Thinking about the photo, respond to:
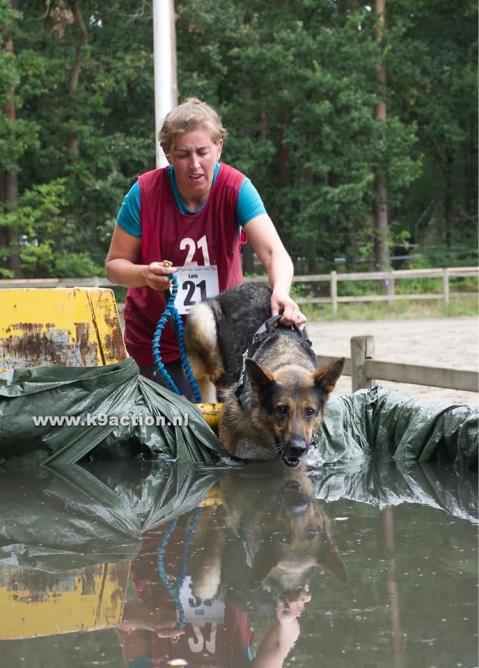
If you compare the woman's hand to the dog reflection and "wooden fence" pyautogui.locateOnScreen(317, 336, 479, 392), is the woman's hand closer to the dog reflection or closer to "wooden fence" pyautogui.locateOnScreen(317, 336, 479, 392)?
the dog reflection

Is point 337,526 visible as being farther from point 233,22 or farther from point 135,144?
point 233,22

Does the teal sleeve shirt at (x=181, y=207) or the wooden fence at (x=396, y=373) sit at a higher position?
the teal sleeve shirt at (x=181, y=207)

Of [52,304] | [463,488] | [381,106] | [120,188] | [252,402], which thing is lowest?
[463,488]

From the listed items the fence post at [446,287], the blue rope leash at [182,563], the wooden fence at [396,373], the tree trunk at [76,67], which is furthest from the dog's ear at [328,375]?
the tree trunk at [76,67]

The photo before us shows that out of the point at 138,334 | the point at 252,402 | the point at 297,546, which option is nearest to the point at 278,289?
the point at 252,402

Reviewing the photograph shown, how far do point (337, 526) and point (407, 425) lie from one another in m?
1.91

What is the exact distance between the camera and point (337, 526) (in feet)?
16.5

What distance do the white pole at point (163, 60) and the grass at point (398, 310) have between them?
15545mm

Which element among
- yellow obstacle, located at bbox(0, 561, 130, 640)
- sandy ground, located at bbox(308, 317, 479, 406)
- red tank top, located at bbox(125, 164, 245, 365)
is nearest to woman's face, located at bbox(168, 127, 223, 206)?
red tank top, located at bbox(125, 164, 245, 365)

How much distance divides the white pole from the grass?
51.0 ft

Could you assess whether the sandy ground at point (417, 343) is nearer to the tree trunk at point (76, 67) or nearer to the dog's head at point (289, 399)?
the dog's head at point (289, 399)

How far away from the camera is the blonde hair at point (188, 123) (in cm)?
607

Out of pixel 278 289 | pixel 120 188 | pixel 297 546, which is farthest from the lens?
pixel 120 188

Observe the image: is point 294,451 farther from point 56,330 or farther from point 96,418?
point 56,330
